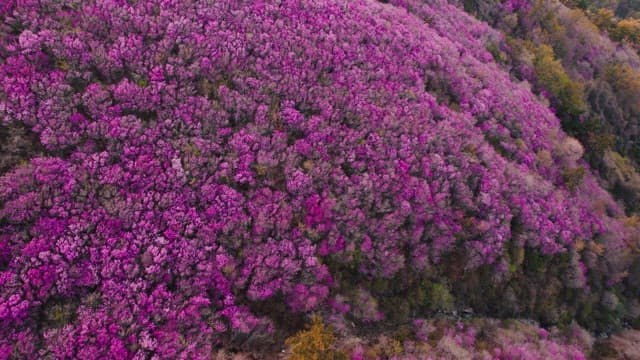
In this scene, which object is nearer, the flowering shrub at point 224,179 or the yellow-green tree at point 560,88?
the flowering shrub at point 224,179

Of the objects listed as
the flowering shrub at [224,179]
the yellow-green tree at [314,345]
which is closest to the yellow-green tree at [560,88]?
the flowering shrub at [224,179]

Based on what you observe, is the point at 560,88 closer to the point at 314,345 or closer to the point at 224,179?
the point at 224,179

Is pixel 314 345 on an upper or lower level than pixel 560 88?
lower

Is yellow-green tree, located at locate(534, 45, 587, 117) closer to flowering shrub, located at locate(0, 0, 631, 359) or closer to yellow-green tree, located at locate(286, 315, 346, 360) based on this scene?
flowering shrub, located at locate(0, 0, 631, 359)

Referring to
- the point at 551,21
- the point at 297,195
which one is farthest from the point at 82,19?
the point at 551,21

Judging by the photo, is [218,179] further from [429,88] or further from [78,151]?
[429,88]

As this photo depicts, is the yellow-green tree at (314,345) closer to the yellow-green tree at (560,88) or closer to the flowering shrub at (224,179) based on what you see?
the flowering shrub at (224,179)

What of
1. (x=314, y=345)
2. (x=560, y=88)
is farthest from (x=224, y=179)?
(x=560, y=88)

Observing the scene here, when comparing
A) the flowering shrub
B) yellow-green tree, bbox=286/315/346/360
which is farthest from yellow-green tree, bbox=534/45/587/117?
yellow-green tree, bbox=286/315/346/360

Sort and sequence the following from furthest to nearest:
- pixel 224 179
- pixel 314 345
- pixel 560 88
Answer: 1. pixel 560 88
2. pixel 224 179
3. pixel 314 345
